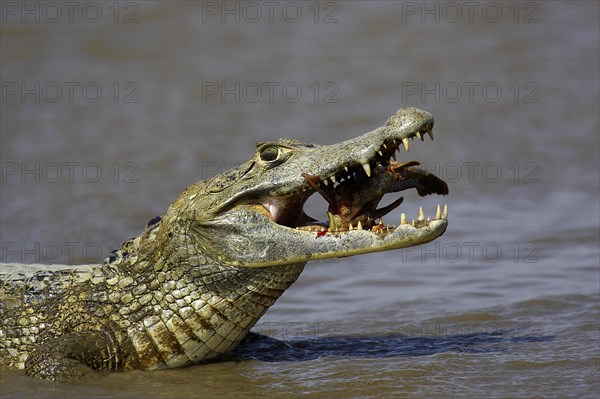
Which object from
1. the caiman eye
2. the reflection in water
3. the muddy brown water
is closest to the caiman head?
the caiman eye

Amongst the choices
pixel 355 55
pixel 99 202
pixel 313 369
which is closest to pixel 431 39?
pixel 355 55

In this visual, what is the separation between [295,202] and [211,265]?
60 cm

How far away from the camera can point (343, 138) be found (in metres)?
12.2

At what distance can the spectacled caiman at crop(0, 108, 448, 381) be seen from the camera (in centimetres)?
528

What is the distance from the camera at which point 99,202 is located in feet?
34.0

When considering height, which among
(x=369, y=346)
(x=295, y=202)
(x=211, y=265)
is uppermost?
(x=295, y=202)

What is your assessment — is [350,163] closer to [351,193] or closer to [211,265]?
[351,193]

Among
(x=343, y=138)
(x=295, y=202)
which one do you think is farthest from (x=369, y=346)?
(x=343, y=138)

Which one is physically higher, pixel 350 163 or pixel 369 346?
pixel 350 163

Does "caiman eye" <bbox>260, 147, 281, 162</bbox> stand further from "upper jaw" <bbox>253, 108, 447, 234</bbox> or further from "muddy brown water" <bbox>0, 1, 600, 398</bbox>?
"muddy brown water" <bbox>0, 1, 600, 398</bbox>

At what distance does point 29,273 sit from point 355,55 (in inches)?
378

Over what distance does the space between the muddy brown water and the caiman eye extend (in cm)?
127

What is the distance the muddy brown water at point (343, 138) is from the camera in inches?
227

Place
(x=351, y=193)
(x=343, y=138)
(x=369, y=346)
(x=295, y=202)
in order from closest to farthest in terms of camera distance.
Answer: (x=351, y=193), (x=295, y=202), (x=369, y=346), (x=343, y=138)
